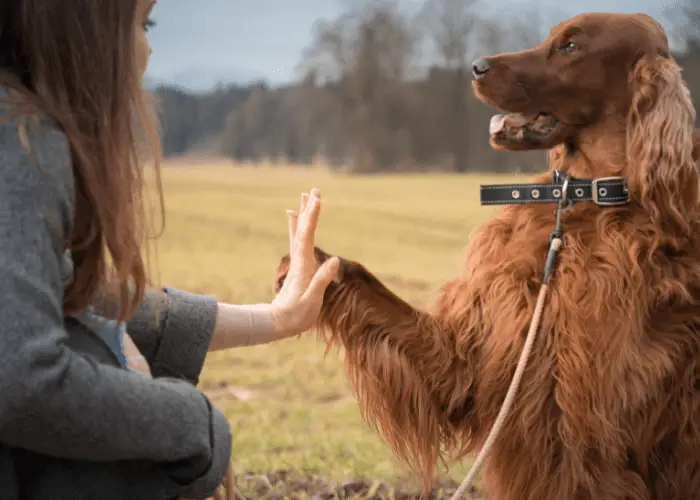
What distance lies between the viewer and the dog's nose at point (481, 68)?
1494 mm

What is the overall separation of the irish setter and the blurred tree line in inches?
66.2

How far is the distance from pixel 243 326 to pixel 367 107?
2.37 meters

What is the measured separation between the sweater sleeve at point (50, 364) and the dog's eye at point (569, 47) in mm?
1047

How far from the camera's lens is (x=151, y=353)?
1.08 meters

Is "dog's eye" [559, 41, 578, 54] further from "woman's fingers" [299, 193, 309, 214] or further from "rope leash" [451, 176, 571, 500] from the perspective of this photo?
"woman's fingers" [299, 193, 309, 214]

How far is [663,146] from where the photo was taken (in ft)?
4.50

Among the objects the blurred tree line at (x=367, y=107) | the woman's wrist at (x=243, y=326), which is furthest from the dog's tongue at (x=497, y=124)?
the blurred tree line at (x=367, y=107)

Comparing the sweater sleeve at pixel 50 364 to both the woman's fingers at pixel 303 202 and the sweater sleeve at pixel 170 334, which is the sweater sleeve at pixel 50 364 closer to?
the sweater sleeve at pixel 170 334

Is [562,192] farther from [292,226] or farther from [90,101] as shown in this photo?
[90,101]

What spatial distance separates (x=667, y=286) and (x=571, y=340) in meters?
0.18

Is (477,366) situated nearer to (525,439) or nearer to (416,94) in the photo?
(525,439)

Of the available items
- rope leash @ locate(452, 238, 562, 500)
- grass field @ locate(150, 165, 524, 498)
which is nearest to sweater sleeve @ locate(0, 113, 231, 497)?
rope leash @ locate(452, 238, 562, 500)

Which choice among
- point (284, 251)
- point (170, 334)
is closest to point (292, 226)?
point (170, 334)

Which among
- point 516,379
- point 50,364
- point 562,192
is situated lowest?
point 516,379
